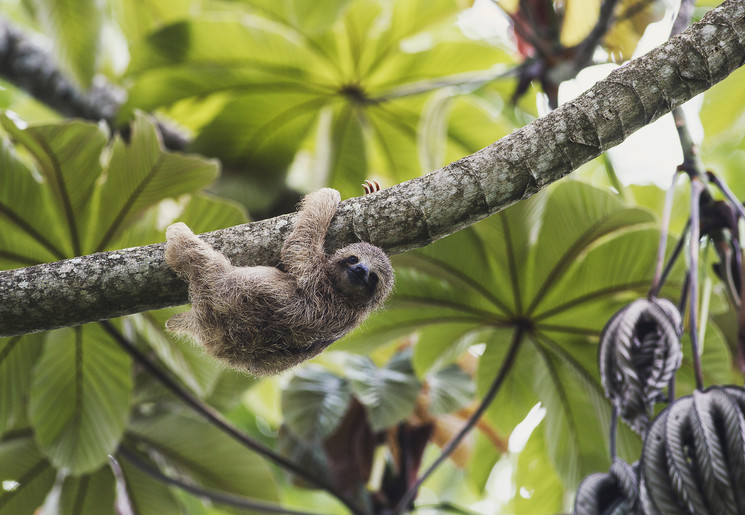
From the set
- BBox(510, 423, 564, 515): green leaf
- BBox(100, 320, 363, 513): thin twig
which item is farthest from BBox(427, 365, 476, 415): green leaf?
BBox(100, 320, 363, 513): thin twig

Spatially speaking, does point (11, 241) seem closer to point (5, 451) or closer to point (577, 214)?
point (5, 451)

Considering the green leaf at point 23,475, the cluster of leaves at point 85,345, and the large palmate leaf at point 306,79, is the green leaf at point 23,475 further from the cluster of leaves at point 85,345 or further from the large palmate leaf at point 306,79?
the large palmate leaf at point 306,79

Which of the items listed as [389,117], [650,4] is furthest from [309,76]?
[650,4]

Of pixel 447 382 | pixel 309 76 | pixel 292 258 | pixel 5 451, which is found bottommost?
pixel 5 451

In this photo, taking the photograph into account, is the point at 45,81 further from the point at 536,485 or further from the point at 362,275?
the point at 536,485

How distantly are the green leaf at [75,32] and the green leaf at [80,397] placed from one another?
4.45 feet

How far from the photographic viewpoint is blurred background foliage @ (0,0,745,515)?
2.45 metres

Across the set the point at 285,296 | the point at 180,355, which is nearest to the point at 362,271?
the point at 285,296

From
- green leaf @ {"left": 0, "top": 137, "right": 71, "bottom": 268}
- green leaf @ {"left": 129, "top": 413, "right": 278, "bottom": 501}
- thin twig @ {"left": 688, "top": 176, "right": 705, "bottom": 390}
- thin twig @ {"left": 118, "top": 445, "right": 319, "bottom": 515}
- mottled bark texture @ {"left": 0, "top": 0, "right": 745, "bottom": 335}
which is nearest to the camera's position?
mottled bark texture @ {"left": 0, "top": 0, "right": 745, "bottom": 335}

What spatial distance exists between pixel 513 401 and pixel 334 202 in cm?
138

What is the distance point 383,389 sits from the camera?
9.50 ft

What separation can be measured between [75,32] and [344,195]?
149cm

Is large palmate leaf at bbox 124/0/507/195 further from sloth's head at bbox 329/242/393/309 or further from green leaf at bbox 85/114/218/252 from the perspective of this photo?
sloth's head at bbox 329/242/393/309

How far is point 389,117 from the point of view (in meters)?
3.58
